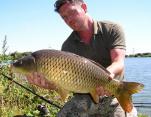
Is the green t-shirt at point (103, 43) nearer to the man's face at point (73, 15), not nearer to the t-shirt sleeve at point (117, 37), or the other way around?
the t-shirt sleeve at point (117, 37)

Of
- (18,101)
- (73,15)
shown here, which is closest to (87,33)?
(73,15)

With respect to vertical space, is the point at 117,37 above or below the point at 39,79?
above

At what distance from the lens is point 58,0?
4.36 metres

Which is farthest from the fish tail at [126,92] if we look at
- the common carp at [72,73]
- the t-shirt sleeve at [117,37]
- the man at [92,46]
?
the t-shirt sleeve at [117,37]

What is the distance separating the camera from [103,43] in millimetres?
4410

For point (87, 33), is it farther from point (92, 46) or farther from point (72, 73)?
point (72, 73)

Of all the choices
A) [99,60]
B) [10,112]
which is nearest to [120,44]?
[99,60]

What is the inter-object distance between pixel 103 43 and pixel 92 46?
13cm

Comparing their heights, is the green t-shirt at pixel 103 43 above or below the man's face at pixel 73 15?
below

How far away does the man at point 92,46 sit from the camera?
169 inches

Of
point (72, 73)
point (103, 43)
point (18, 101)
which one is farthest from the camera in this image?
point (18, 101)

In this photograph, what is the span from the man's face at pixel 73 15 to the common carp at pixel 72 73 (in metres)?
0.60

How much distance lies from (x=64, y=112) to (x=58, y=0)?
3.88ft

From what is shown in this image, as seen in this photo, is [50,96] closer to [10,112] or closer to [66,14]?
[10,112]
